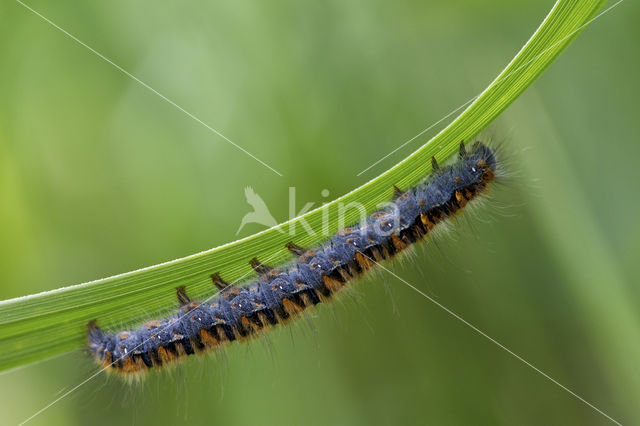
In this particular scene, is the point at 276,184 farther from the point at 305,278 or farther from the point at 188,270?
the point at 188,270

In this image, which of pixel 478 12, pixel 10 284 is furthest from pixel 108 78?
pixel 478 12

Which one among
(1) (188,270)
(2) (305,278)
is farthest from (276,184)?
(1) (188,270)

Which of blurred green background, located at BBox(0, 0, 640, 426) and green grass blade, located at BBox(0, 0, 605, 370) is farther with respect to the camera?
blurred green background, located at BBox(0, 0, 640, 426)

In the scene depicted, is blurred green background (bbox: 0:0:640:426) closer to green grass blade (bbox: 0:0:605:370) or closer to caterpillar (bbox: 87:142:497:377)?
caterpillar (bbox: 87:142:497:377)

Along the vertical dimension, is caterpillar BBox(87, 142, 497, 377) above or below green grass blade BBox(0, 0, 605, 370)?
below

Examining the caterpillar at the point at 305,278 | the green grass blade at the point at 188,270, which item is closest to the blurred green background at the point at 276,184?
the caterpillar at the point at 305,278

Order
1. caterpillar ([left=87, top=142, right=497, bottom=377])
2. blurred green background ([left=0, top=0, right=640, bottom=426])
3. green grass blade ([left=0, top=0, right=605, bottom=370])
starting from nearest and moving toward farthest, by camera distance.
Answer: green grass blade ([left=0, top=0, right=605, bottom=370]) → caterpillar ([left=87, top=142, right=497, bottom=377]) → blurred green background ([left=0, top=0, right=640, bottom=426])

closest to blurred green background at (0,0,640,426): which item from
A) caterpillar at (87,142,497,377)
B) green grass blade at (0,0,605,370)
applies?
caterpillar at (87,142,497,377)
